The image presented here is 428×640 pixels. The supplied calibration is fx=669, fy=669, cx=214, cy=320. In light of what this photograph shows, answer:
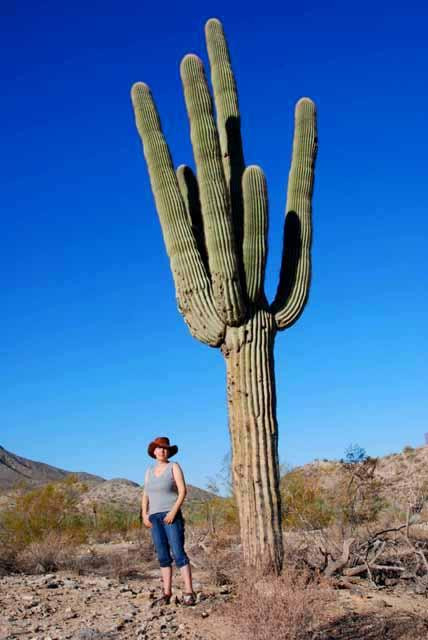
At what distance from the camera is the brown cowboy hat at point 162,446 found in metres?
6.34

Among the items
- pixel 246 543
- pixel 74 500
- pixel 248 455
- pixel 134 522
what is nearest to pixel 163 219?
pixel 248 455

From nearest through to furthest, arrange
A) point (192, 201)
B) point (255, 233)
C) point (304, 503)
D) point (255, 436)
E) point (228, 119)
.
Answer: point (255, 436) → point (255, 233) → point (228, 119) → point (192, 201) → point (304, 503)

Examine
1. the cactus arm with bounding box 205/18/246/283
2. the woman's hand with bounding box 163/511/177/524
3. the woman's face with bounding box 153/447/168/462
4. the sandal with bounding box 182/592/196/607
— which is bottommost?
the sandal with bounding box 182/592/196/607

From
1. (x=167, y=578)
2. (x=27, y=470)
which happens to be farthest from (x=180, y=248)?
(x=27, y=470)

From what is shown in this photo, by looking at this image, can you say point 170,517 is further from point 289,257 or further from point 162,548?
point 289,257

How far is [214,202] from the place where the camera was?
25.6 ft

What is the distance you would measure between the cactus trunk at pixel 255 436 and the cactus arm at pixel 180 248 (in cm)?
36

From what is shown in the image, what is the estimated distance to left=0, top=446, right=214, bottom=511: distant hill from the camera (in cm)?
2873

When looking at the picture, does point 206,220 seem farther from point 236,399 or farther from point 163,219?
point 236,399

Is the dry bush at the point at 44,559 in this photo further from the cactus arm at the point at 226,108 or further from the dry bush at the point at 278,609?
the cactus arm at the point at 226,108

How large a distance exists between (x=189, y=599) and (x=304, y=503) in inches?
298

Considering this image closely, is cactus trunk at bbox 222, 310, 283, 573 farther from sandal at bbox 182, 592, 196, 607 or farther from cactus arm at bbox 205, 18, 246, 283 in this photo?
cactus arm at bbox 205, 18, 246, 283

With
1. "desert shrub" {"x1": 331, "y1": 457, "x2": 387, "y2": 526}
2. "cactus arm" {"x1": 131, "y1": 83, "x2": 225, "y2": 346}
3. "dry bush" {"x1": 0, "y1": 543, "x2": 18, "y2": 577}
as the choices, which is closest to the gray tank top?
"cactus arm" {"x1": 131, "y1": 83, "x2": 225, "y2": 346}

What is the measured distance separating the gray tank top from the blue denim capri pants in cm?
6
